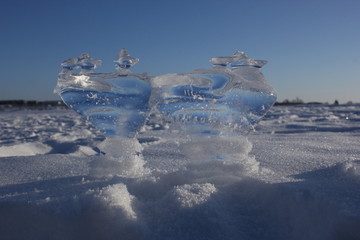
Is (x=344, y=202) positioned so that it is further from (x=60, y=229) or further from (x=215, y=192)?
(x=60, y=229)

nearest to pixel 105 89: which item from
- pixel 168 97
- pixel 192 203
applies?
pixel 168 97

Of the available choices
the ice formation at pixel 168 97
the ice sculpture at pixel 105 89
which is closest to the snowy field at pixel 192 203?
the ice formation at pixel 168 97

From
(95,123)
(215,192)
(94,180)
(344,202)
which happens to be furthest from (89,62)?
(344,202)

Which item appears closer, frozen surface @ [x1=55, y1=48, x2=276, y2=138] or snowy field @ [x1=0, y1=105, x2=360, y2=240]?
snowy field @ [x1=0, y1=105, x2=360, y2=240]

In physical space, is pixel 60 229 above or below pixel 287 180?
below

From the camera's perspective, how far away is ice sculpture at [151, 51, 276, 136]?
1359 millimetres

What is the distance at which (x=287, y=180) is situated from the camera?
1.22 m

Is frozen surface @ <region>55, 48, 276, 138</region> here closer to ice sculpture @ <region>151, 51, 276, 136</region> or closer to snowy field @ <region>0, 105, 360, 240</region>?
ice sculpture @ <region>151, 51, 276, 136</region>

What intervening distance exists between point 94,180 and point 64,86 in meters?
0.43

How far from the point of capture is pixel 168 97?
138 cm

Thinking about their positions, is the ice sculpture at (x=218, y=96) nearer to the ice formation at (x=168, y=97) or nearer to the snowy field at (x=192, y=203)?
the ice formation at (x=168, y=97)

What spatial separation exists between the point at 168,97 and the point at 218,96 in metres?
0.23

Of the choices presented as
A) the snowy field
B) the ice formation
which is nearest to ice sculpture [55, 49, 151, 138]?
the ice formation

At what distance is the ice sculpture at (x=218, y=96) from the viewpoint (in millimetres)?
1359
